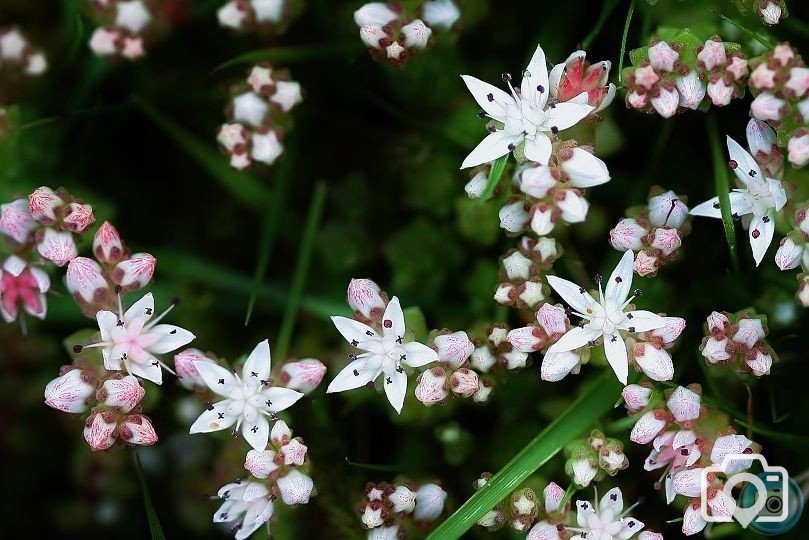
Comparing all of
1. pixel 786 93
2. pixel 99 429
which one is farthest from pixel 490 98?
pixel 99 429

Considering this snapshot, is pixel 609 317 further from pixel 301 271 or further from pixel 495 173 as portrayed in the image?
pixel 301 271

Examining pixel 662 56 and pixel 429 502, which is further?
pixel 429 502

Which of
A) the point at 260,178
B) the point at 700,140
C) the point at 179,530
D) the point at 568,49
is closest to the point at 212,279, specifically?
the point at 260,178

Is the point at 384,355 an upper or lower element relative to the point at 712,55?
lower

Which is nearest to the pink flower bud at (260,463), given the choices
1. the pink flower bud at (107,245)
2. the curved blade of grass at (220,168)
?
the pink flower bud at (107,245)

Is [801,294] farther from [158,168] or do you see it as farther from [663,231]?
[158,168]

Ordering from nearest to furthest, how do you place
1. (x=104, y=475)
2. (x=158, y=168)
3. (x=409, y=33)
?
1. (x=409, y=33)
2. (x=104, y=475)
3. (x=158, y=168)
